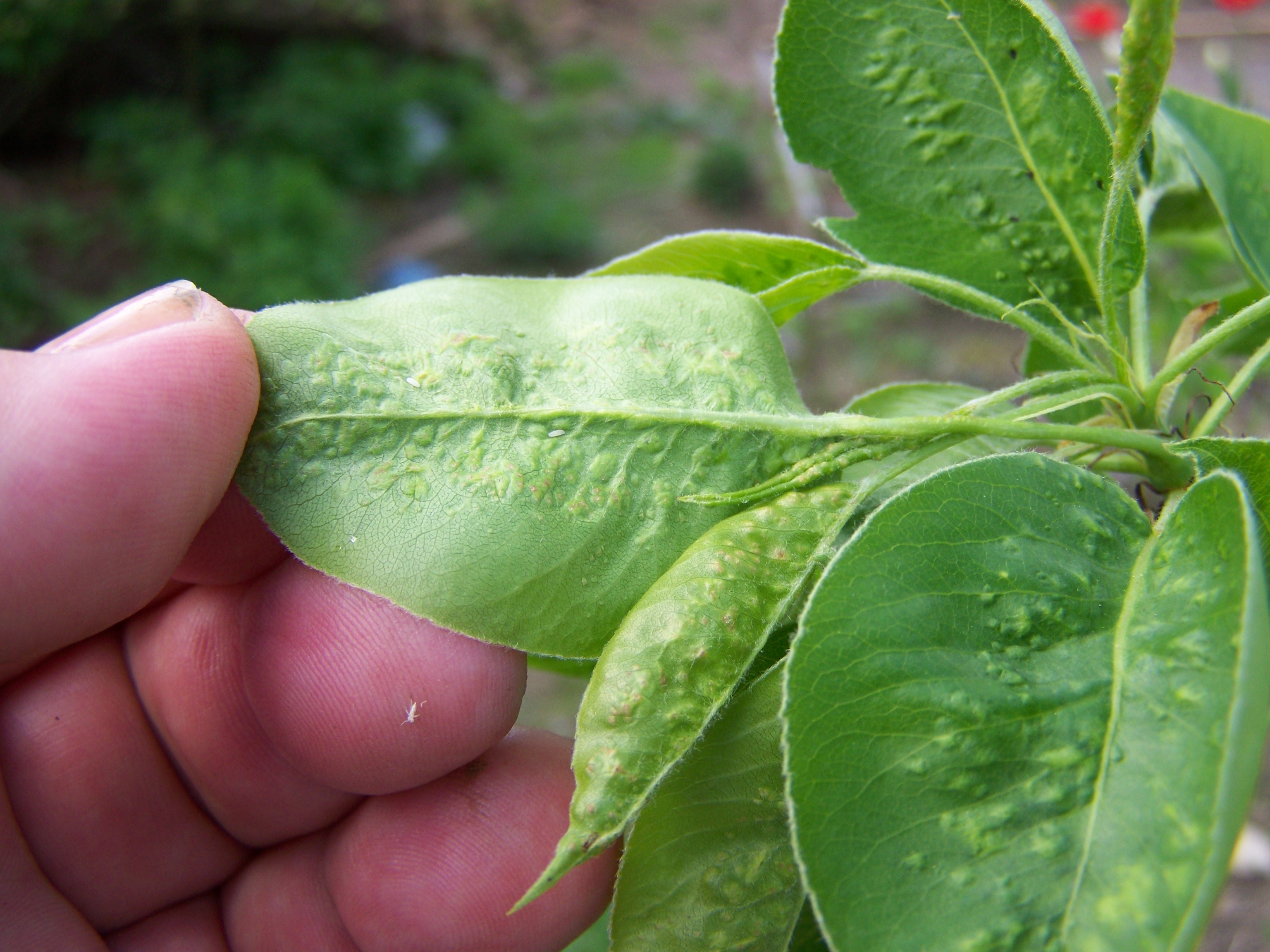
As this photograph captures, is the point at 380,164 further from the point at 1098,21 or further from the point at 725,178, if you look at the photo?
the point at 1098,21

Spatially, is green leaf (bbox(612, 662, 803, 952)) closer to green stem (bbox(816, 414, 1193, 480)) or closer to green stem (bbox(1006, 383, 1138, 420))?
green stem (bbox(816, 414, 1193, 480))

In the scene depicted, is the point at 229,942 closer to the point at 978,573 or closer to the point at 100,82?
the point at 978,573

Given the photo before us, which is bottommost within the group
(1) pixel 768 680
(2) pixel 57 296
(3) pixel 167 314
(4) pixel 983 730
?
(2) pixel 57 296

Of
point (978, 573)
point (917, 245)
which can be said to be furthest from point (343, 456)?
point (917, 245)

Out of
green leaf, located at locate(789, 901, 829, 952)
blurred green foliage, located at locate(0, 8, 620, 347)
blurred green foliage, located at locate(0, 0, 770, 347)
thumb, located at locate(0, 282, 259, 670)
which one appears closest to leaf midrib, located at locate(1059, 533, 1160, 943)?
green leaf, located at locate(789, 901, 829, 952)

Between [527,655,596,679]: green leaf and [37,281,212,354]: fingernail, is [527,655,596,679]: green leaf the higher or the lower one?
the lower one

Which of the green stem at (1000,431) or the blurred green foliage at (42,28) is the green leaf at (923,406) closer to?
the green stem at (1000,431)

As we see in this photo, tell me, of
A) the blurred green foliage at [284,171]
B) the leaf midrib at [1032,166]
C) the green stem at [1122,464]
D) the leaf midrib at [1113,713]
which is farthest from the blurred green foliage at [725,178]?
the leaf midrib at [1113,713]
